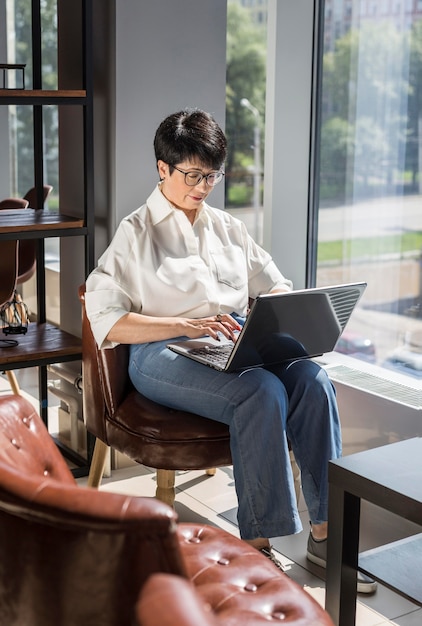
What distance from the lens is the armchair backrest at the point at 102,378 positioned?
2.59 metres

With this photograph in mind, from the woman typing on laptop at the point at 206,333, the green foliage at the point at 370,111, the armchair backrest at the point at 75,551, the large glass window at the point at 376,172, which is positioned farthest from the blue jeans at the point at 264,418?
the armchair backrest at the point at 75,551

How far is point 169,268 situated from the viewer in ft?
8.60

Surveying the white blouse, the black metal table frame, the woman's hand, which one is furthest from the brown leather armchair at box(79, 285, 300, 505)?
the black metal table frame

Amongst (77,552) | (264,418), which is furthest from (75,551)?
(264,418)

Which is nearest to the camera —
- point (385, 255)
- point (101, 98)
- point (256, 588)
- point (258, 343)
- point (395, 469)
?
point (256, 588)

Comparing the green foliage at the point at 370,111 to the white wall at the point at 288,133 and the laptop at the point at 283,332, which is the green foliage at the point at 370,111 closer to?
the white wall at the point at 288,133

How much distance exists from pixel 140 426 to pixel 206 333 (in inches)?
12.7

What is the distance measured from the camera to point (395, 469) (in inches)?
75.7

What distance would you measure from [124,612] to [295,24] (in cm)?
269

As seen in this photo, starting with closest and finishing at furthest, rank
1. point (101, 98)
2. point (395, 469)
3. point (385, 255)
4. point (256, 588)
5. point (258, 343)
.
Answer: point (256, 588) < point (395, 469) < point (258, 343) < point (101, 98) < point (385, 255)

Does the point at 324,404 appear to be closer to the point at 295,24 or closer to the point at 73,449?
the point at 73,449

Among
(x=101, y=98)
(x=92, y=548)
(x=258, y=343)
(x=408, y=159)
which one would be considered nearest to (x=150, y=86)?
(x=101, y=98)

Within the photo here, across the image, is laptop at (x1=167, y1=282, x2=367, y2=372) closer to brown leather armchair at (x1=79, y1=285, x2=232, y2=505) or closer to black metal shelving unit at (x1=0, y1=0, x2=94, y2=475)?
brown leather armchair at (x1=79, y1=285, x2=232, y2=505)

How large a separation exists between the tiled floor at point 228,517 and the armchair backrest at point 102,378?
0.45 m
